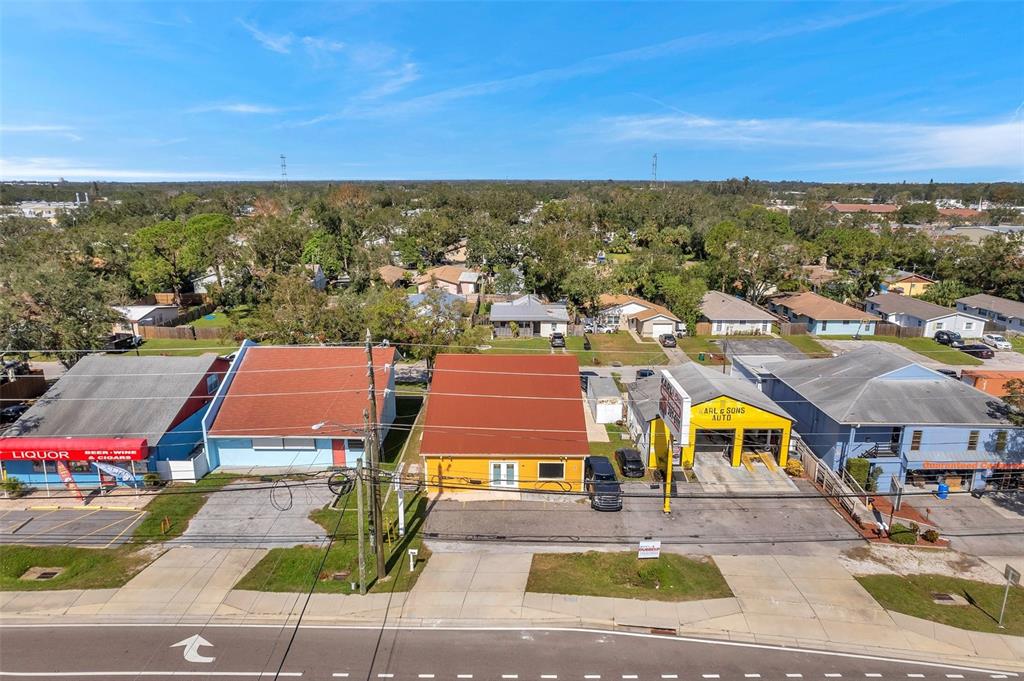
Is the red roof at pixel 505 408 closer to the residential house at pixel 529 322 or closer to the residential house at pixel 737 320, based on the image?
the residential house at pixel 529 322

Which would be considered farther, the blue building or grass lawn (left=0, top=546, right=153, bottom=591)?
the blue building

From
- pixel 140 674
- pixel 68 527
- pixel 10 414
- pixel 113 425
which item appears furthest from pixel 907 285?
pixel 10 414

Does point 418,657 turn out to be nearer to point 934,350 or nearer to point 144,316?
point 144,316

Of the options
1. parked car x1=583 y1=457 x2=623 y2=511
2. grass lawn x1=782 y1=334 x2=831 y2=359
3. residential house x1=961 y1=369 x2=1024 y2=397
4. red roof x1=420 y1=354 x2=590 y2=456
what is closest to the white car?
grass lawn x1=782 y1=334 x2=831 y2=359

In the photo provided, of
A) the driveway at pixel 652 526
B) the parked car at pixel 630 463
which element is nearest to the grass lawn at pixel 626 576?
the driveway at pixel 652 526

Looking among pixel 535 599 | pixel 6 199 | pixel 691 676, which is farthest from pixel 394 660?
pixel 6 199

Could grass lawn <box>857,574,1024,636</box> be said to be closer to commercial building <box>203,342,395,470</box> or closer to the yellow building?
the yellow building

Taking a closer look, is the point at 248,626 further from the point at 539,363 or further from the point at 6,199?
the point at 6,199
